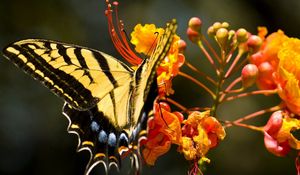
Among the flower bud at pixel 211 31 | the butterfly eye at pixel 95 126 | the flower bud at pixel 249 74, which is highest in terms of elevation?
A: the flower bud at pixel 211 31

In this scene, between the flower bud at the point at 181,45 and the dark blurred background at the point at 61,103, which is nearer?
the flower bud at the point at 181,45

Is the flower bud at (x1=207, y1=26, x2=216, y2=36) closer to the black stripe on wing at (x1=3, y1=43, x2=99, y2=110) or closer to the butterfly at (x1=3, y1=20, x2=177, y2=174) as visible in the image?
the butterfly at (x1=3, y1=20, x2=177, y2=174)

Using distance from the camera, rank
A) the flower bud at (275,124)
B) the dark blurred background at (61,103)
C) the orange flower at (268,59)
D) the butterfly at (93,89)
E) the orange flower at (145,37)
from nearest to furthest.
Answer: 1. the butterfly at (93,89)
2. the flower bud at (275,124)
3. the orange flower at (268,59)
4. the orange flower at (145,37)
5. the dark blurred background at (61,103)

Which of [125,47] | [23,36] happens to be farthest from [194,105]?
[125,47]

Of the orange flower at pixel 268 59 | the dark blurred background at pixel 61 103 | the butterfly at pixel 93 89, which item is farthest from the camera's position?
the dark blurred background at pixel 61 103

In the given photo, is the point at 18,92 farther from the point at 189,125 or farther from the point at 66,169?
the point at 189,125

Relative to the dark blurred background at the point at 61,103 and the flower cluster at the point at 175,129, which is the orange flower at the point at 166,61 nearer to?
the flower cluster at the point at 175,129

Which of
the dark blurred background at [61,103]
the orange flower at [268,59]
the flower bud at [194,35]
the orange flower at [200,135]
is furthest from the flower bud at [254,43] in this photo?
the dark blurred background at [61,103]
